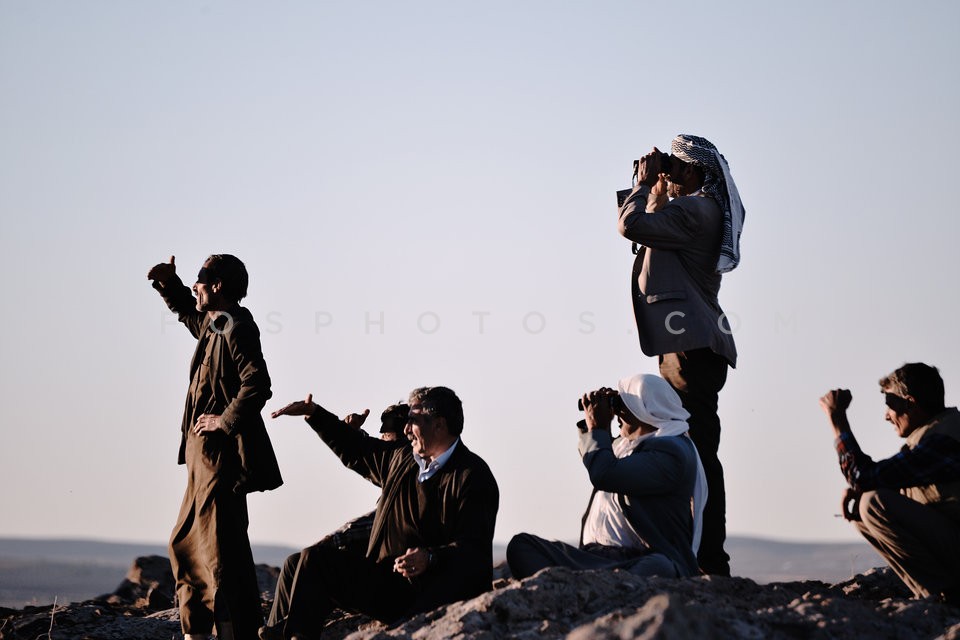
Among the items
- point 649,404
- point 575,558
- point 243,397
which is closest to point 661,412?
point 649,404

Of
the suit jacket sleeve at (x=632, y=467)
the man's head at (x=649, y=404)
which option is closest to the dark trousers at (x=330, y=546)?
the suit jacket sleeve at (x=632, y=467)

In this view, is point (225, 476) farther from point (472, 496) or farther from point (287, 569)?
point (472, 496)

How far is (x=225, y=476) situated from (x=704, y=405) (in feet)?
8.50

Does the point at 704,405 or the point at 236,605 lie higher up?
the point at 704,405

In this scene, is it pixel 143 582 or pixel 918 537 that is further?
pixel 143 582

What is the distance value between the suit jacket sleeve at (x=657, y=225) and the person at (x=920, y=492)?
4.75 ft

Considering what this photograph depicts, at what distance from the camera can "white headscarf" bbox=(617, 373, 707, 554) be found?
7.35 m

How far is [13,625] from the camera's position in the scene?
963cm

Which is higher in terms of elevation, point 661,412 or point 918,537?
point 661,412

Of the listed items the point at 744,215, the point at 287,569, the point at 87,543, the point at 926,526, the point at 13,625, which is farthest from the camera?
the point at 87,543

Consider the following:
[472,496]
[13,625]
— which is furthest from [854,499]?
[13,625]

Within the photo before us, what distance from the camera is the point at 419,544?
297 inches

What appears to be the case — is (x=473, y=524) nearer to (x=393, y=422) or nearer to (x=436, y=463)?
(x=436, y=463)

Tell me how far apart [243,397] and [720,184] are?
2927 mm
